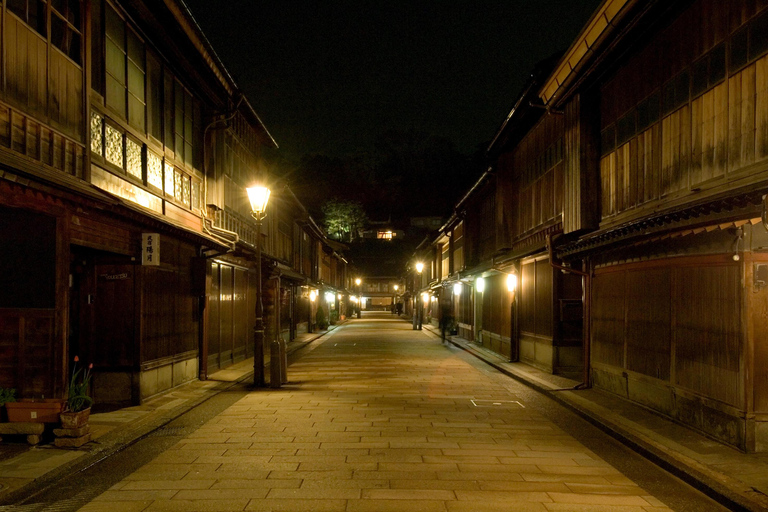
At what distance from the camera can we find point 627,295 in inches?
511

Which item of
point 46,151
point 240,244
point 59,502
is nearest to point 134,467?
point 59,502

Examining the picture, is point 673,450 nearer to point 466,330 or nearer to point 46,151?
point 46,151

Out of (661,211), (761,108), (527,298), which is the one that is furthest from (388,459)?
(527,298)

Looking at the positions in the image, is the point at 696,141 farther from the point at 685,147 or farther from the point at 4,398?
the point at 4,398

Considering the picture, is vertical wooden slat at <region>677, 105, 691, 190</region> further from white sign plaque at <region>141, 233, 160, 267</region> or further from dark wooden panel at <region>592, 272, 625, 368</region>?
white sign plaque at <region>141, 233, 160, 267</region>

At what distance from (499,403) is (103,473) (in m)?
8.73

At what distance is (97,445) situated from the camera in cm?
891

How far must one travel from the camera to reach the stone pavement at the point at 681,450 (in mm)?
6820

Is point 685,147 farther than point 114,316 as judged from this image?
No

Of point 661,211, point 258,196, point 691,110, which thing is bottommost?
point 661,211

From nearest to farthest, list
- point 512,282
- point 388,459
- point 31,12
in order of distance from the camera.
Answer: point 388,459 < point 31,12 < point 512,282

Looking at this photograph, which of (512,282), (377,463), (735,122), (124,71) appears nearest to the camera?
(377,463)

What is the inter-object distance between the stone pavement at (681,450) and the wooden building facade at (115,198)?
9.51 meters

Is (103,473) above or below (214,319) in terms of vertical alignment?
below
